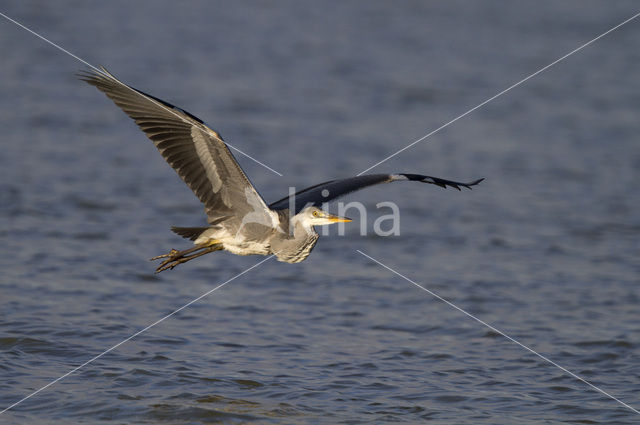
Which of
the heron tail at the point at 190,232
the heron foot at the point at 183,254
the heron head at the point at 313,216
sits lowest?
the heron foot at the point at 183,254

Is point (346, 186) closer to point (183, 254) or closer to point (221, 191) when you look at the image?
point (221, 191)

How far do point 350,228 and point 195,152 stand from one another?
5564 mm

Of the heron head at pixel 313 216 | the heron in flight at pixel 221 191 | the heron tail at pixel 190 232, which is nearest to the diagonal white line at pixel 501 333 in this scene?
the heron in flight at pixel 221 191

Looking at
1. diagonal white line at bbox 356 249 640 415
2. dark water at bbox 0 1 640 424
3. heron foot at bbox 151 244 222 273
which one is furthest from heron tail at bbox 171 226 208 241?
diagonal white line at bbox 356 249 640 415

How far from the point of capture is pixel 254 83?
59.4 feet

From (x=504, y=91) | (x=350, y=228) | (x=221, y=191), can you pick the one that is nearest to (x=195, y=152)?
(x=221, y=191)

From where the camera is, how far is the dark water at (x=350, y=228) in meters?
8.42

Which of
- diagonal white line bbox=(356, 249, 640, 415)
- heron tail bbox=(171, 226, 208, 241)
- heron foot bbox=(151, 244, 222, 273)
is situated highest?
heron tail bbox=(171, 226, 208, 241)

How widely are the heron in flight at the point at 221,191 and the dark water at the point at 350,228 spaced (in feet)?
3.95

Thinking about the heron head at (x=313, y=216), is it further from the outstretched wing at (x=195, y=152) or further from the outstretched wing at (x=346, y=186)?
the outstretched wing at (x=195, y=152)

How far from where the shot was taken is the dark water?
27.6 ft

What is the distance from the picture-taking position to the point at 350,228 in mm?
13125

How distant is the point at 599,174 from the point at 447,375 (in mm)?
7428

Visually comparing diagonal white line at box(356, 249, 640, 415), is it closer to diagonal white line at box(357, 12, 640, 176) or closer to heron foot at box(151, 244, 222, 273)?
diagonal white line at box(357, 12, 640, 176)
